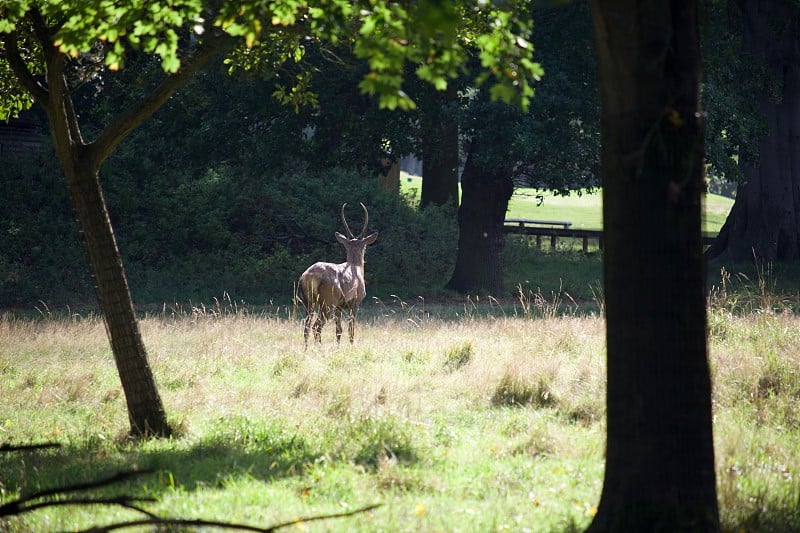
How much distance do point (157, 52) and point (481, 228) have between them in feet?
61.0

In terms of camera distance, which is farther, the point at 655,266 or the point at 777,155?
the point at 777,155

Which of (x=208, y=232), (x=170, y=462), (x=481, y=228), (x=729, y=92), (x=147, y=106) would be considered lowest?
(x=170, y=462)

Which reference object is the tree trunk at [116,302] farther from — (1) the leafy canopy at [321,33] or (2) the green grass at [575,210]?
(2) the green grass at [575,210]

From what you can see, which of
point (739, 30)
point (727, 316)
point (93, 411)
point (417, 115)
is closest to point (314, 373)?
point (93, 411)

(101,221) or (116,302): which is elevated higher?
(101,221)

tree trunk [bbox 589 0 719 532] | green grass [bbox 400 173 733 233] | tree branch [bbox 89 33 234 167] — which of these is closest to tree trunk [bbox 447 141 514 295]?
tree branch [bbox 89 33 234 167]

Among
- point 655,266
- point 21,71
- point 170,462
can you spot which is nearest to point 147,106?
point 21,71

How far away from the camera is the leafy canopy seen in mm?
5305

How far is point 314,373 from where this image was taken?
1098 centimetres

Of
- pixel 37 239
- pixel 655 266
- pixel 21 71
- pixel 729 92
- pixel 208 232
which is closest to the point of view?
pixel 655 266

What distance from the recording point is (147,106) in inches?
345

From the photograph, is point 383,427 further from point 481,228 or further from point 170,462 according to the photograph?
point 481,228

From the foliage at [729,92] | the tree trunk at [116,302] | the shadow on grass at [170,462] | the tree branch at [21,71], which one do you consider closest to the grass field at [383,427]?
the shadow on grass at [170,462]

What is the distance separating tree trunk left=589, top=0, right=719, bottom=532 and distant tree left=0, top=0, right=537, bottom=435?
694mm
